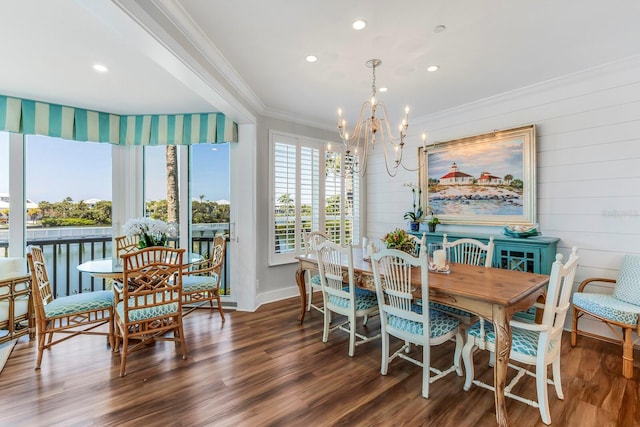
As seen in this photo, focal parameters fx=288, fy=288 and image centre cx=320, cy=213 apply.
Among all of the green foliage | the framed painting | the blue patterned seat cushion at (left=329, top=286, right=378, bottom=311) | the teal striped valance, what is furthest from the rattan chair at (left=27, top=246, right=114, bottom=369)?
the framed painting

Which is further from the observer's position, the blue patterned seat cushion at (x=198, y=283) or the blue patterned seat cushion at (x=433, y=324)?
the blue patterned seat cushion at (x=198, y=283)

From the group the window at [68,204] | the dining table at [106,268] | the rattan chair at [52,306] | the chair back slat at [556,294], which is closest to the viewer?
the chair back slat at [556,294]

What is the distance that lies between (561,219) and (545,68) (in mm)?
1631

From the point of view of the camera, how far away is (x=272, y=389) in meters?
2.22

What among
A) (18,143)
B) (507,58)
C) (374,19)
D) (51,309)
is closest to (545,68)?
(507,58)

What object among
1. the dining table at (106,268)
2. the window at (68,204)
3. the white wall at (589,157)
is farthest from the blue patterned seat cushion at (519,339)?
the window at (68,204)

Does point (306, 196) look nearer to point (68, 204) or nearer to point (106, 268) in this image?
point (106, 268)

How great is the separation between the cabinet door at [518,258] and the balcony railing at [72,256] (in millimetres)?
3738

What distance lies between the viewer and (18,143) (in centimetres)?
356

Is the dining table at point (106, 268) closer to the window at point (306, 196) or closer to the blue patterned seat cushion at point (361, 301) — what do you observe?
the window at point (306, 196)

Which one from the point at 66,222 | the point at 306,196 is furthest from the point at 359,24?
the point at 66,222

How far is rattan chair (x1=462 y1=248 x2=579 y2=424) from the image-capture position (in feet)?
5.82

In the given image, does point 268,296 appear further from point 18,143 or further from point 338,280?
point 18,143

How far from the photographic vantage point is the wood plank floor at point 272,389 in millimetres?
1899
